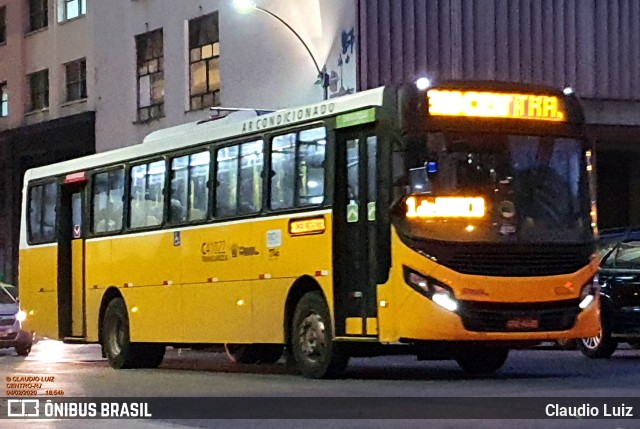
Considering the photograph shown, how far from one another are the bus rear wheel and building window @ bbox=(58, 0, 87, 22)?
93.2ft

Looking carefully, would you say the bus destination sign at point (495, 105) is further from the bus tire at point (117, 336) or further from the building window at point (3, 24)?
the building window at point (3, 24)

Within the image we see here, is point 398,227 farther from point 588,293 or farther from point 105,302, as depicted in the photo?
point 105,302

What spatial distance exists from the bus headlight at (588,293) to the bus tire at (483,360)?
185 cm

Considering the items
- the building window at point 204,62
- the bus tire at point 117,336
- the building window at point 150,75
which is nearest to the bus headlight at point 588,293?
the bus tire at point 117,336

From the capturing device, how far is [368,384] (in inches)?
653

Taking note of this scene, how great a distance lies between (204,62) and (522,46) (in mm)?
9925

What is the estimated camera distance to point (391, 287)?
16125 millimetres

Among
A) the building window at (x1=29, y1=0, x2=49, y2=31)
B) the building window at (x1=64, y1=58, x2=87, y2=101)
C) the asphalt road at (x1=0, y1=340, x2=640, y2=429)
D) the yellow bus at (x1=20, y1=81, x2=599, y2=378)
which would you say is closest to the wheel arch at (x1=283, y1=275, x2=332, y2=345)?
the yellow bus at (x1=20, y1=81, x2=599, y2=378)

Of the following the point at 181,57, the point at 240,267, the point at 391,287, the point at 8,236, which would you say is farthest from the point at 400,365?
the point at 8,236

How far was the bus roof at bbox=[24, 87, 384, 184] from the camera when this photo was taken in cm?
1698

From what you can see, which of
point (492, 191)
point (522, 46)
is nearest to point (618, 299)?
point (492, 191)

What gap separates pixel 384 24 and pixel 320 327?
66.3 ft

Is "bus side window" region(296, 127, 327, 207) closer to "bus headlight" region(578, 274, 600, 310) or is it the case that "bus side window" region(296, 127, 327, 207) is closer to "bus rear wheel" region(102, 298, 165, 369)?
"bus headlight" region(578, 274, 600, 310)

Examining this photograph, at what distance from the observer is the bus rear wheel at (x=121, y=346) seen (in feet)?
72.3
